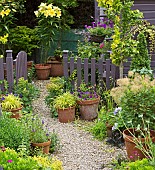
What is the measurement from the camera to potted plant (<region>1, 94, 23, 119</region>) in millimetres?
7074

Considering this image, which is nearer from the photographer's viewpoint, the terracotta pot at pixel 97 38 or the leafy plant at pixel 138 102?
the leafy plant at pixel 138 102

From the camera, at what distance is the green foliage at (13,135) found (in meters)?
5.32

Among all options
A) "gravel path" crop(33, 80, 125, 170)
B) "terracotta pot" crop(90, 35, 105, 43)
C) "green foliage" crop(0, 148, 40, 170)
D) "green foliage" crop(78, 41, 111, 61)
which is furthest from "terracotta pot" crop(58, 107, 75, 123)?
"green foliage" crop(0, 148, 40, 170)

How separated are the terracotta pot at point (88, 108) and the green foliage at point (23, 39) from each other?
378 centimetres

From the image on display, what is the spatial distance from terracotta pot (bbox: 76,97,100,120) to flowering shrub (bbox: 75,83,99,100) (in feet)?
0.30

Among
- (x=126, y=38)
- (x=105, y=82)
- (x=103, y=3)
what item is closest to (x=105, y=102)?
(x=105, y=82)

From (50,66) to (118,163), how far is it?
6.19 metres

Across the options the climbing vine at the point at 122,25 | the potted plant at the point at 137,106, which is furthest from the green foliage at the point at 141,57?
the potted plant at the point at 137,106

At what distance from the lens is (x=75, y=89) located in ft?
26.3

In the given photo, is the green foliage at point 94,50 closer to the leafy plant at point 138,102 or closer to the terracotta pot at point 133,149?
the leafy plant at point 138,102

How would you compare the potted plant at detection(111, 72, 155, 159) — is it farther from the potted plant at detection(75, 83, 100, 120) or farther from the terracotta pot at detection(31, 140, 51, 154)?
the potted plant at detection(75, 83, 100, 120)

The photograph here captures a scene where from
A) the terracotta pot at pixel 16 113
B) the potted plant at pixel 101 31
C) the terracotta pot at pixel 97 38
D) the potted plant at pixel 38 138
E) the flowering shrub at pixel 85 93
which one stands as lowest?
the potted plant at pixel 38 138

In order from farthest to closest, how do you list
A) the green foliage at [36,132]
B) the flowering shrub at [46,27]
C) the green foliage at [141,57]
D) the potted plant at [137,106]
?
the flowering shrub at [46,27] → the green foliage at [141,57] → the green foliage at [36,132] → the potted plant at [137,106]

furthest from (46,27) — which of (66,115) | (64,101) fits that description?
(66,115)
